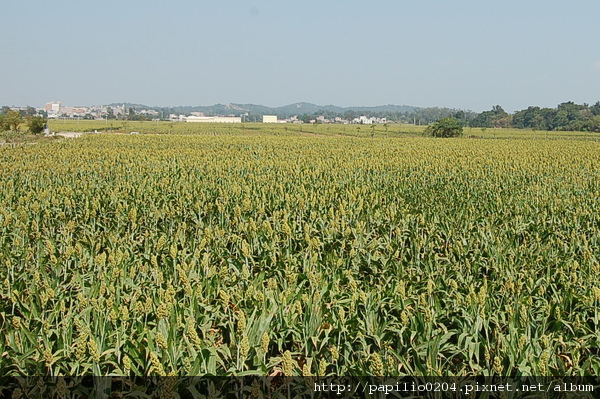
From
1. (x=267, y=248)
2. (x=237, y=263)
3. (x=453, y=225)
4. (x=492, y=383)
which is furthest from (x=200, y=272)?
(x=453, y=225)

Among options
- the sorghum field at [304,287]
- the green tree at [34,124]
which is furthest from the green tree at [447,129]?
the sorghum field at [304,287]

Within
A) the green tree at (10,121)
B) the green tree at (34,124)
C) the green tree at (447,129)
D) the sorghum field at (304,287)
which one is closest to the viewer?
the sorghum field at (304,287)

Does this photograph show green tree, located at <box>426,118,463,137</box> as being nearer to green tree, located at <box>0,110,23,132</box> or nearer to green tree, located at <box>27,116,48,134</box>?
green tree, located at <box>27,116,48,134</box>

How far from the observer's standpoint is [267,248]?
6.96 metres

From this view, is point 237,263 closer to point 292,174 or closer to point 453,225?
point 453,225

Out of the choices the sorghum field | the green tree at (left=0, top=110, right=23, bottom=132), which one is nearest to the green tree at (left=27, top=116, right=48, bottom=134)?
the green tree at (left=0, top=110, right=23, bottom=132)

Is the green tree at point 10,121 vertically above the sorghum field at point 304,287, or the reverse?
the green tree at point 10,121

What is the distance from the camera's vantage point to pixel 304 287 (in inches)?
233

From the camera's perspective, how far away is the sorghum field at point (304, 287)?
12.8ft

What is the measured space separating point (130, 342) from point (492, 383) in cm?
266

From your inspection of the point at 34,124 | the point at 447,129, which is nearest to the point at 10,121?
the point at 34,124

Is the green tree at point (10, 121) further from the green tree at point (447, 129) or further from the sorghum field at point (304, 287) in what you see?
the sorghum field at point (304, 287)

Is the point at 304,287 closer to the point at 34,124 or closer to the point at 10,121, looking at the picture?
the point at 34,124

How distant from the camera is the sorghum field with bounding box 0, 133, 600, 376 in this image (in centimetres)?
390
